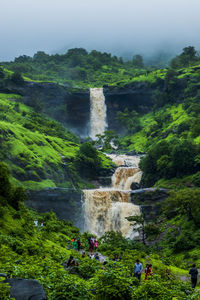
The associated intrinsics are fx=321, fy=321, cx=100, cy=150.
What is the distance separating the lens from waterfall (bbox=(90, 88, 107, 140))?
9512 centimetres

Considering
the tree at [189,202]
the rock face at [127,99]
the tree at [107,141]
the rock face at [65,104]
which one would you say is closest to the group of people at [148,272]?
the tree at [189,202]

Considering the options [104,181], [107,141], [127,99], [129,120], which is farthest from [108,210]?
[127,99]

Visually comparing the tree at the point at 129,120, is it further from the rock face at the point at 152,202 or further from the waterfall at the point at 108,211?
the rock face at the point at 152,202

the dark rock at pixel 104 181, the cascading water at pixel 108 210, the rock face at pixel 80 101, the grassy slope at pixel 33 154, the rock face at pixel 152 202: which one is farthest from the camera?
the rock face at pixel 80 101

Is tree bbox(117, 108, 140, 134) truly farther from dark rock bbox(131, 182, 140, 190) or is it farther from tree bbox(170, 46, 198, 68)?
dark rock bbox(131, 182, 140, 190)

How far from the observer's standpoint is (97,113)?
95.8 m

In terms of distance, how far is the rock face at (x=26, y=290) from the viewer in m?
8.41

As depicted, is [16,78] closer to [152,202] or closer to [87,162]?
[87,162]

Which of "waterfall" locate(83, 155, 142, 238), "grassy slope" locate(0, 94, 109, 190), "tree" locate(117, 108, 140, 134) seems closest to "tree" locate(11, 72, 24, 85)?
"grassy slope" locate(0, 94, 109, 190)

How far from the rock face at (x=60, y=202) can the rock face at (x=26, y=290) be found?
3675cm

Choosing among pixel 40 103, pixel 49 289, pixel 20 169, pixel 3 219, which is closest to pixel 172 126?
pixel 40 103

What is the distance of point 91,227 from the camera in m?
49.9

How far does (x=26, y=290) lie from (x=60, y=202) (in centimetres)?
3934

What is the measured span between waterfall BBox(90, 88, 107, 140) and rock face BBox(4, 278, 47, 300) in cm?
8572
